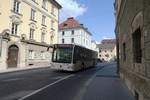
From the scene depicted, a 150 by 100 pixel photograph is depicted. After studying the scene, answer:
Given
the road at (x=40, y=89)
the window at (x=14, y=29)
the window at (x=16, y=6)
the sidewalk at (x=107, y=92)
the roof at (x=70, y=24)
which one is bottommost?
the sidewalk at (x=107, y=92)

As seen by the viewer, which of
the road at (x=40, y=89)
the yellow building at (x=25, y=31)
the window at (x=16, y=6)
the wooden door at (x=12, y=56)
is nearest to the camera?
the road at (x=40, y=89)

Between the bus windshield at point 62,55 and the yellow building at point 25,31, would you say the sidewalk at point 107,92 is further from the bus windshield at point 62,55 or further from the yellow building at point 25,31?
the yellow building at point 25,31

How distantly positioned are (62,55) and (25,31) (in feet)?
43.6

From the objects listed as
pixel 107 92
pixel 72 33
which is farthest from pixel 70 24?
pixel 107 92

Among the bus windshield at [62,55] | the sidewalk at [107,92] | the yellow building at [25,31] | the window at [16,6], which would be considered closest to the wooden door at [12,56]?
the yellow building at [25,31]

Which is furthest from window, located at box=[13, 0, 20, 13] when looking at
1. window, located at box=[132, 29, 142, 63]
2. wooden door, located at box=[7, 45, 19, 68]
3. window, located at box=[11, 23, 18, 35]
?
window, located at box=[132, 29, 142, 63]

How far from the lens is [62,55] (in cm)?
2091

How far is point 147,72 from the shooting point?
5.68 m

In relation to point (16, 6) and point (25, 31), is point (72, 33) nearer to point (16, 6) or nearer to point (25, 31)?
point (25, 31)

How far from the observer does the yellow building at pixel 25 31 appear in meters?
26.9

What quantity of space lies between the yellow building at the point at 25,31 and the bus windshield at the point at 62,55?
8.80 meters

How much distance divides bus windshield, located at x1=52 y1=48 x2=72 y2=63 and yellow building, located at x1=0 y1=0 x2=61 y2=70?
28.9ft

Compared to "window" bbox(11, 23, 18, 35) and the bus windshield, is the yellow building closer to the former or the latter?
"window" bbox(11, 23, 18, 35)

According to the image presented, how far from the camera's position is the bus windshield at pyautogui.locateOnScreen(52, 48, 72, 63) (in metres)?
20.6
